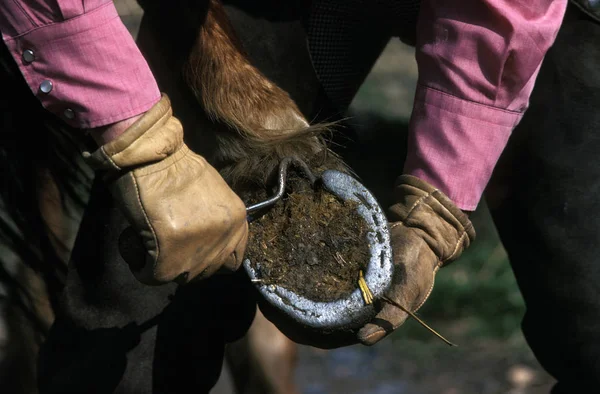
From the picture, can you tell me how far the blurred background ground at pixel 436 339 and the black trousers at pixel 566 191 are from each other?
24cm

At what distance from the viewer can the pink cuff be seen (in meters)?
0.94

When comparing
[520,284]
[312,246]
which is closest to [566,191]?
[520,284]

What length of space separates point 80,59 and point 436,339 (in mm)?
1134

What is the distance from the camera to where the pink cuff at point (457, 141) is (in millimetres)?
938

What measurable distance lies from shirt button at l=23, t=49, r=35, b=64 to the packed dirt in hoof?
1.13ft

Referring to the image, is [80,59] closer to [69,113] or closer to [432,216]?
[69,113]

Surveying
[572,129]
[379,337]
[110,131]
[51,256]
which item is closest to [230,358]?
[51,256]

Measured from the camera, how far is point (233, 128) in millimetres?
1022

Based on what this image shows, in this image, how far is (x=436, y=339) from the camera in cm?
160

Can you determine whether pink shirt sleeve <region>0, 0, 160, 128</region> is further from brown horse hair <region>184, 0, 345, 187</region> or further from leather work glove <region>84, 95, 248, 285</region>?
brown horse hair <region>184, 0, 345, 187</region>

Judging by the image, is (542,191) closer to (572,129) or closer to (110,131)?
(572,129)

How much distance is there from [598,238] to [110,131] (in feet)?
2.97

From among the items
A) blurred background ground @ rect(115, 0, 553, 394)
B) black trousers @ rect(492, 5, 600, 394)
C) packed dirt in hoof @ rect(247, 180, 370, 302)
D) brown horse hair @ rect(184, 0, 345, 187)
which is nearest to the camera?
packed dirt in hoof @ rect(247, 180, 370, 302)

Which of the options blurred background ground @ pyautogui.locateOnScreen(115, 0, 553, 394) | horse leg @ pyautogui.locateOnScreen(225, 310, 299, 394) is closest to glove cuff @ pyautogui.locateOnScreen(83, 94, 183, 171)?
horse leg @ pyautogui.locateOnScreen(225, 310, 299, 394)
